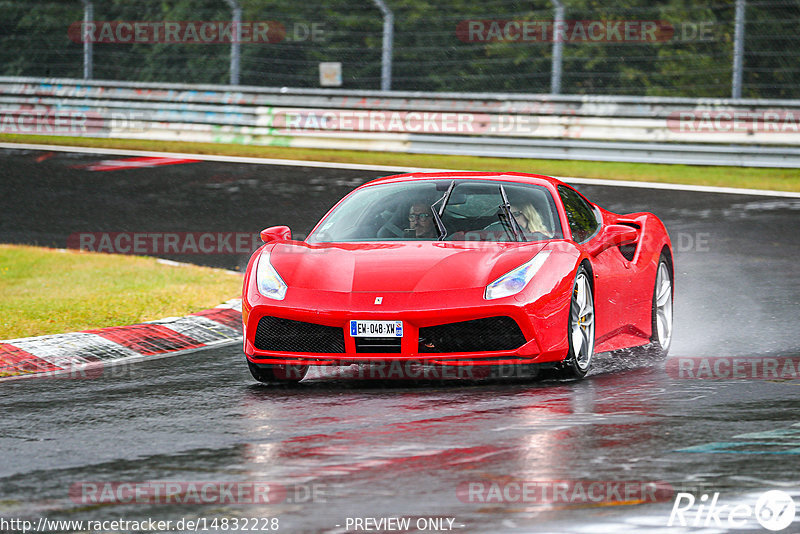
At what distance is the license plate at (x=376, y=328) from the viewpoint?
23.2 feet

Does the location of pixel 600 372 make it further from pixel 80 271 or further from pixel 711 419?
pixel 80 271

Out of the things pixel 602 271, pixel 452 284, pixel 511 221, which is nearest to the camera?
pixel 452 284

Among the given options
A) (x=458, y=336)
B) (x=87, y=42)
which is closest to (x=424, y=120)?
(x=87, y=42)

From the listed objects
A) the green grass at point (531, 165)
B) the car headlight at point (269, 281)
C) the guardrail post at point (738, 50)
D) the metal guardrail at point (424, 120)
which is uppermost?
the guardrail post at point (738, 50)

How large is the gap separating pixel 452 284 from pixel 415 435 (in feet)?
4.82

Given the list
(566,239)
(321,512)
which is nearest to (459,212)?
(566,239)

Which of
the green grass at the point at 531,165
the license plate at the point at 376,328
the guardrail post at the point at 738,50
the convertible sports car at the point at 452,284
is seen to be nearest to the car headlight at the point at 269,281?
the convertible sports car at the point at 452,284

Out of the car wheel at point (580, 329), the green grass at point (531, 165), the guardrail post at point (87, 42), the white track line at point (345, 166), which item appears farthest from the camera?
the guardrail post at point (87, 42)

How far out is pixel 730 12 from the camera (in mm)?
22672

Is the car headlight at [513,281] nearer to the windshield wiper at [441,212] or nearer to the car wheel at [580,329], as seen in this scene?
the car wheel at [580,329]

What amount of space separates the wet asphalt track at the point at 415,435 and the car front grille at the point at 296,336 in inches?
9.8

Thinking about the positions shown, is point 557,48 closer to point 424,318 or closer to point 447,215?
point 447,215

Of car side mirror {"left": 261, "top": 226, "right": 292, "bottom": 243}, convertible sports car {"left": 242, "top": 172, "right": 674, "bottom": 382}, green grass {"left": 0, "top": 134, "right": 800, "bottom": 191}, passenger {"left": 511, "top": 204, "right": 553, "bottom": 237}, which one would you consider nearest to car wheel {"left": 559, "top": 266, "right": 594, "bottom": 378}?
convertible sports car {"left": 242, "top": 172, "right": 674, "bottom": 382}

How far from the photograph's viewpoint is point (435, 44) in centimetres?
2589
